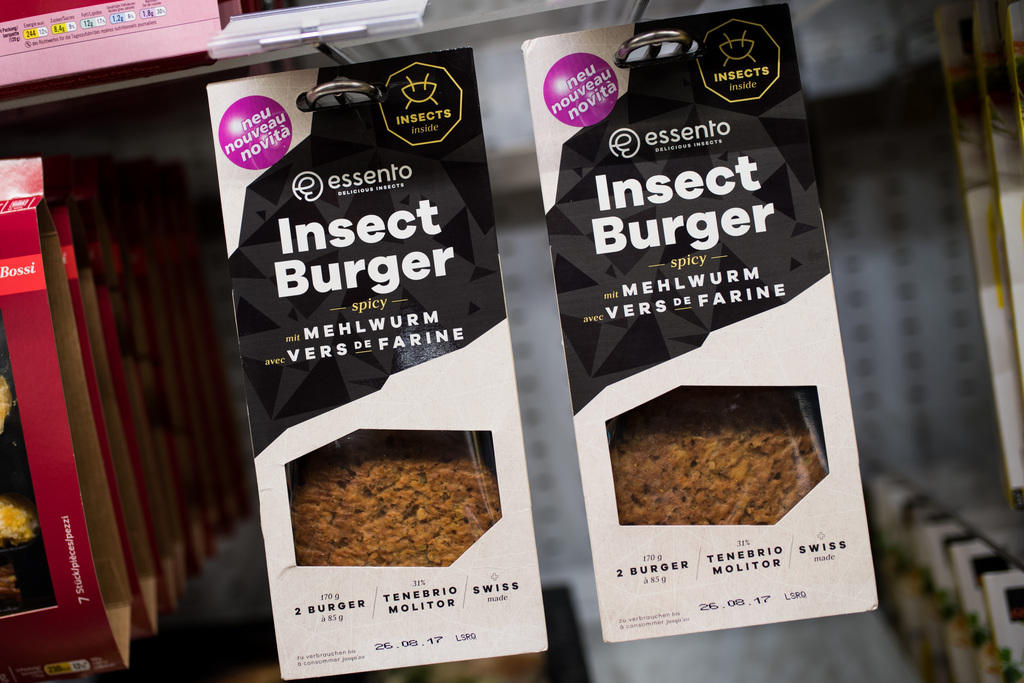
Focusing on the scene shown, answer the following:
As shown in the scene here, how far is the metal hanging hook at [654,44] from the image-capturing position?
0.75 m

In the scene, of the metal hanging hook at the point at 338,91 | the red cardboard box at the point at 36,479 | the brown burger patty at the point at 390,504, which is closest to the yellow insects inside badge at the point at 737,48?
the metal hanging hook at the point at 338,91

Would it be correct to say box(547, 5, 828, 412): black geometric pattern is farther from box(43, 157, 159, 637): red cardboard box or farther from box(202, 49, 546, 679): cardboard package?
box(43, 157, 159, 637): red cardboard box

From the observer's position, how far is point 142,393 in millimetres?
1113

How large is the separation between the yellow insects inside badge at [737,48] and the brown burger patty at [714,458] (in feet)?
1.24

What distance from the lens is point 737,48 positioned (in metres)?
0.79

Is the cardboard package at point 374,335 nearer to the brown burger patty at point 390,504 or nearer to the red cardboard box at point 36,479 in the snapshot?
the brown burger patty at point 390,504

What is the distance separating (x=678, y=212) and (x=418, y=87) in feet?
1.07

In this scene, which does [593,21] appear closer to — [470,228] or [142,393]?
[470,228]

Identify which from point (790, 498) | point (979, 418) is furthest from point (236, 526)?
point (979, 418)

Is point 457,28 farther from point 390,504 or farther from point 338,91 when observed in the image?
point 390,504

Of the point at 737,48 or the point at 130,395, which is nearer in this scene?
the point at 737,48

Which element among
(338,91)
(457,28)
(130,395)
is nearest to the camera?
(338,91)

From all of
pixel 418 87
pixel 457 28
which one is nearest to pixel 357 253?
pixel 418 87

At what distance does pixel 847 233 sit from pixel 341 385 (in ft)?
3.71
